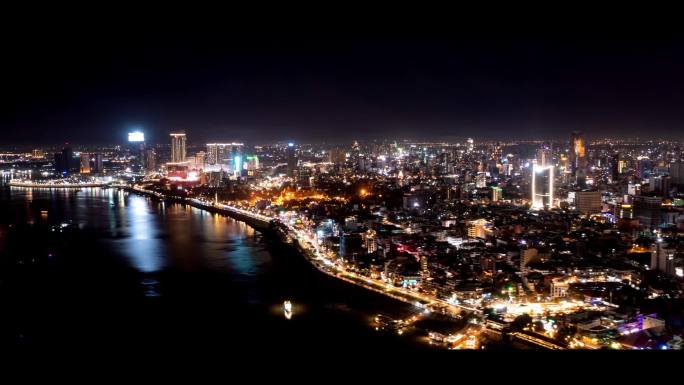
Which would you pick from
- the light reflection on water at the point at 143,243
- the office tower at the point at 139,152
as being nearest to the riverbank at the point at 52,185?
the office tower at the point at 139,152

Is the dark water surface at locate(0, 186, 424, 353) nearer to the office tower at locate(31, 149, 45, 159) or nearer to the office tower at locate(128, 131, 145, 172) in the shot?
the office tower at locate(128, 131, 145, 172)

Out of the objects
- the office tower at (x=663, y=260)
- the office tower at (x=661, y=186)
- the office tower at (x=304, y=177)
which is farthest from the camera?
the office tower at (x=304, y=177)

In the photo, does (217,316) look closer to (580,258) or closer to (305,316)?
(305,316)

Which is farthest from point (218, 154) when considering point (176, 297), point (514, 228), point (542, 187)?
point (176, 297)

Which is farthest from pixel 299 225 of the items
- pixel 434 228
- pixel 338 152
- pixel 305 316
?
pixel 338 152

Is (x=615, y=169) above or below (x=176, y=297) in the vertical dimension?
above

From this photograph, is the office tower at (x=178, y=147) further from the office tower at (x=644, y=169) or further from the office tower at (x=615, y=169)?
the office tower at (x=644, y=169)

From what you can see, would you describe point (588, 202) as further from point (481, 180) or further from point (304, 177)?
point (304, 177)
